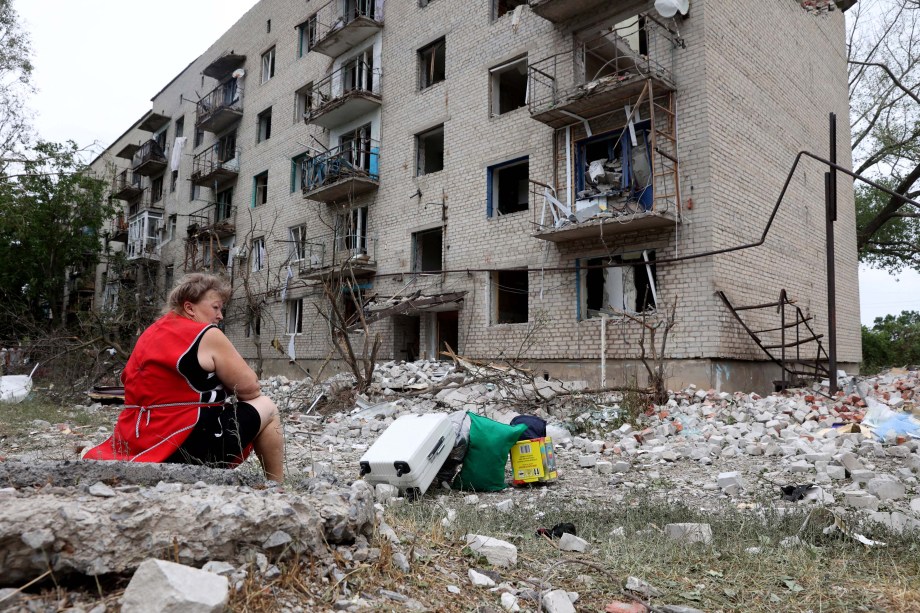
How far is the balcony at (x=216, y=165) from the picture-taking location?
22.8m

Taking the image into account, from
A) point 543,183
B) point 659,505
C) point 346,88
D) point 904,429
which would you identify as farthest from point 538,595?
point 346,88

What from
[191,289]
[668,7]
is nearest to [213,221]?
[668,7]

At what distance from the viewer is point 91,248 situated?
90.4 feet

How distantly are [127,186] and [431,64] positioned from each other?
2228 cm

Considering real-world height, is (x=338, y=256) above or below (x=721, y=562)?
above

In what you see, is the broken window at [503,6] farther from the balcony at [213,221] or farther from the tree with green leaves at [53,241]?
the tree with green leaves at [53,241]

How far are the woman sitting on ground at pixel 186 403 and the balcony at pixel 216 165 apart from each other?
835 inches

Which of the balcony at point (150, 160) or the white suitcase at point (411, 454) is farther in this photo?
the balcony at point (150, 160)

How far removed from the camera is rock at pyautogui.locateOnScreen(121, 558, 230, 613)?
5.24ft

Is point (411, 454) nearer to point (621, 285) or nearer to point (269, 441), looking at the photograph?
point (269, 441)

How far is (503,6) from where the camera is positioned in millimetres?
14828

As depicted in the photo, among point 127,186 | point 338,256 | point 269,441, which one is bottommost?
point 269,441

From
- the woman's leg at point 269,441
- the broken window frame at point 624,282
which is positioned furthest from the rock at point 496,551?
the broken window frame at point 624,282

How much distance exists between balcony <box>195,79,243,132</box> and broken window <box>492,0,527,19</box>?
39.5 ft
